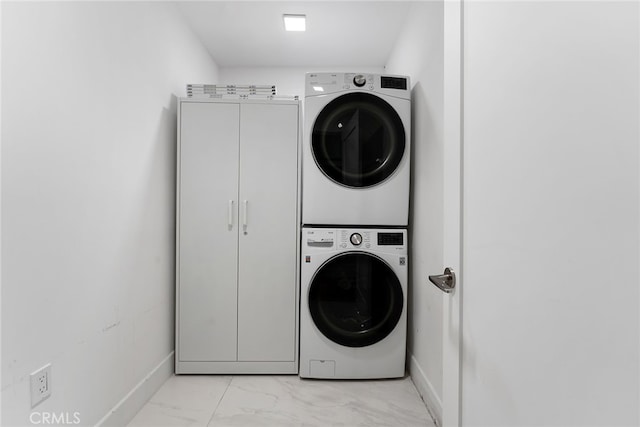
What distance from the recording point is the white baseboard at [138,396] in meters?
1.70

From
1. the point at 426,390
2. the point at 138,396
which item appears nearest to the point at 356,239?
the point at 426,390

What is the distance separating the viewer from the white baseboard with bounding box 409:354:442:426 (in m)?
1.85

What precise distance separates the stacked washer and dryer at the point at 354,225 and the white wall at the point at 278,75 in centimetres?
131

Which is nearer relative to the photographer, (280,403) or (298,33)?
(280,403)

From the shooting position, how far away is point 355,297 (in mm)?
2338

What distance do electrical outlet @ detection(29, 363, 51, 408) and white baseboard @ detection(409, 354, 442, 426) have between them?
5.74 ft

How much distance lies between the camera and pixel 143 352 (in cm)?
202

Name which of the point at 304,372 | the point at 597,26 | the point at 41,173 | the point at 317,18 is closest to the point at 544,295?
the point at 597,26

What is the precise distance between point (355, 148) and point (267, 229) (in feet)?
2.69

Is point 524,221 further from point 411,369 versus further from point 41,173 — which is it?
point 411,369

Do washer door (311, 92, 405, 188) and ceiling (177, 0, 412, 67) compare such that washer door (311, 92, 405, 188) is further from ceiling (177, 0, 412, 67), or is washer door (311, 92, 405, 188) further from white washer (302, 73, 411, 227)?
ceiling (177, 0, 412, 67)

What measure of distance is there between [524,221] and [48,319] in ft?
5.13

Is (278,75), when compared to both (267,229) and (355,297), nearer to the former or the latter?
(267,229)

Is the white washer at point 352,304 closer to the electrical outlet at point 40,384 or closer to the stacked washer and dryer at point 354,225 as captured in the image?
the stacked washer and dryer at point 354,225
